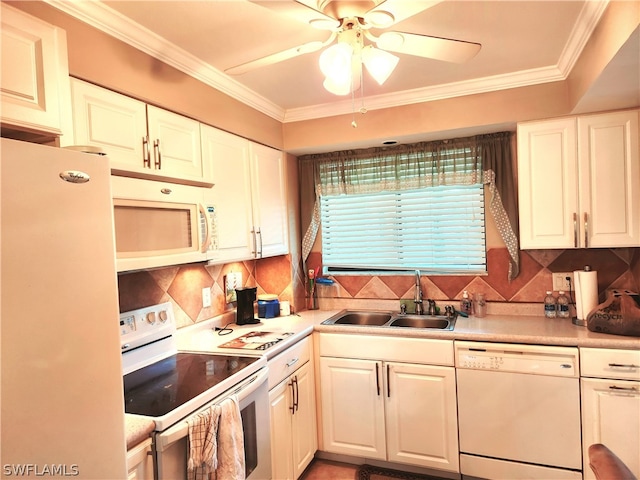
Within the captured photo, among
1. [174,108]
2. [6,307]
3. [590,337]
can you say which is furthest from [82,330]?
Answer: [590,337]

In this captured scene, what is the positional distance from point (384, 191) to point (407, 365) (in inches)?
52.5

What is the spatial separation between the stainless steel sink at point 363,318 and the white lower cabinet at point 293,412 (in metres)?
0.47

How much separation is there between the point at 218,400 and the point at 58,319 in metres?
0.84

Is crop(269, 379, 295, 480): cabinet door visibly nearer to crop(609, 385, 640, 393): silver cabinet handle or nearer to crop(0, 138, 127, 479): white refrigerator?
crop(0, 138, 127, 479): white refrigerator

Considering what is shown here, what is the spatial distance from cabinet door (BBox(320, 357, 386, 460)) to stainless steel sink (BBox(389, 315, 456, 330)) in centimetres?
40

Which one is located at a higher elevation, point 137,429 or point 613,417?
point 137,429

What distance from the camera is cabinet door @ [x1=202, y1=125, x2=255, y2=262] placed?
2299 millimetres

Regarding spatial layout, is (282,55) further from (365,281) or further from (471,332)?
(365,281)

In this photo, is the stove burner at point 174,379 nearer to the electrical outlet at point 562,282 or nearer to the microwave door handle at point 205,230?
the microwave door handle at point 205,230

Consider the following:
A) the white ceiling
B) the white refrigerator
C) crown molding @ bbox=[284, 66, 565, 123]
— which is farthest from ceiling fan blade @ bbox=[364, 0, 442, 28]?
crown molding @ bbox=[284, 66, 565, 123]

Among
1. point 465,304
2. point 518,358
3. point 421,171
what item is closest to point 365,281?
point 465,304

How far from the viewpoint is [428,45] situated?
1.41 metres

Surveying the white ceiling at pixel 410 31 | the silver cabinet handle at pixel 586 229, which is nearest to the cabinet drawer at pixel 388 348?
the silver cabinet handle at pixel 586 229

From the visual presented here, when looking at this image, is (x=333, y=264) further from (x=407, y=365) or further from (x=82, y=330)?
(x=82, y=330)
